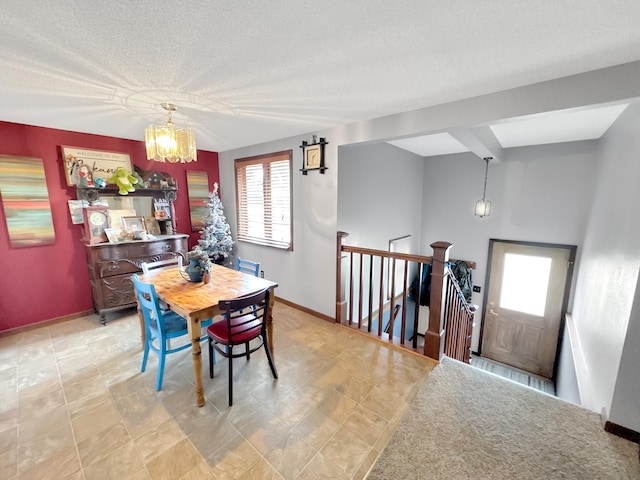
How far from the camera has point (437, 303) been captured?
254cm

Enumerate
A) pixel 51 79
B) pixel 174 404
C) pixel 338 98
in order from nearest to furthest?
pixel 51 79 → pixel 174 404 → pixel 338 98

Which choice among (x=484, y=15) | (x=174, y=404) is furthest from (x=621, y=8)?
(x=174, y=404)

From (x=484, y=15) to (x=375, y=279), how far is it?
11.8 feet

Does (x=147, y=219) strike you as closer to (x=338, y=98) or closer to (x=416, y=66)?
(x=338, y=98)

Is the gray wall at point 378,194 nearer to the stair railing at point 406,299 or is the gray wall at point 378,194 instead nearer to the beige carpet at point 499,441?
the stair railing at point 406,299

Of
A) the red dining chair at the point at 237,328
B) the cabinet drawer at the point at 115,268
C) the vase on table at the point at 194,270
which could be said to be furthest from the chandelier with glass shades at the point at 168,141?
the cabinet drawer at the point at 115,268

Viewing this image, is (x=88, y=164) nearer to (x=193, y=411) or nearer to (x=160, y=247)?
(x=160, y=247)

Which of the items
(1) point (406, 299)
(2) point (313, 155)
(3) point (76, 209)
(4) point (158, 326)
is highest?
(2) point (313, 155)

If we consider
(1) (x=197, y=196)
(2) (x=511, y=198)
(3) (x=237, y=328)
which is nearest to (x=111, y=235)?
(1) (x=197, y=196)

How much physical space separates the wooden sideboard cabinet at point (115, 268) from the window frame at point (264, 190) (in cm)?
130

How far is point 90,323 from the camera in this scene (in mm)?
3334

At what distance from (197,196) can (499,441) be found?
4.73 m

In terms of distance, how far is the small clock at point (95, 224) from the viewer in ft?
10.6

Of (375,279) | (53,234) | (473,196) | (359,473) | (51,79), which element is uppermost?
(51,79)
